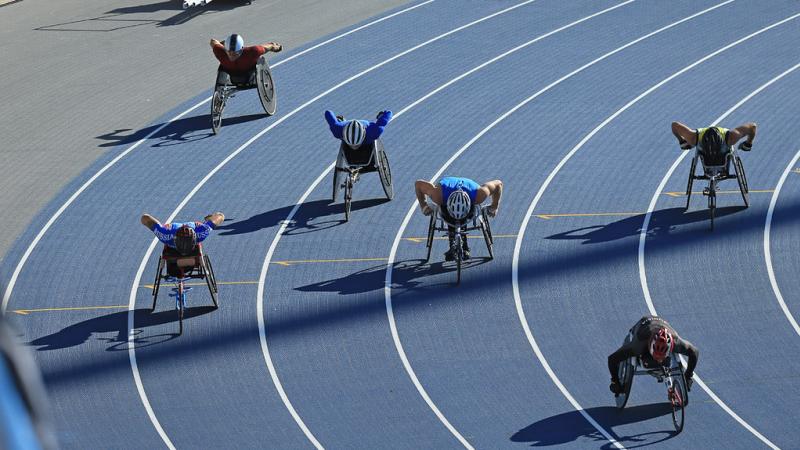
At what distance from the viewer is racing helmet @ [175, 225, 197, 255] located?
13.6 m

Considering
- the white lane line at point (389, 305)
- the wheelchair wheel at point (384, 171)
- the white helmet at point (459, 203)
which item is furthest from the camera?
the wheelchair wheel at point (384, 171)

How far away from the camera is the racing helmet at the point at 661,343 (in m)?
10.7

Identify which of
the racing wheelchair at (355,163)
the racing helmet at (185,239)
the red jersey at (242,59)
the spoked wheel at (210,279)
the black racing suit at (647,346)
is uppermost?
the red jersey at (242,59)

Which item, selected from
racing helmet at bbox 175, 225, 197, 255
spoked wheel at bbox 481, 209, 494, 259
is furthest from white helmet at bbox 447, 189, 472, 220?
racing helmet at bbox 175, 225, 197, 255

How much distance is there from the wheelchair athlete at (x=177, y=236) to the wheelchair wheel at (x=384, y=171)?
3.54m

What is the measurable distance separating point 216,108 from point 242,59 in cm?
95

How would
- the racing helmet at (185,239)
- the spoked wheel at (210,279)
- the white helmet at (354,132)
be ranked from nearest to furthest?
the racing helmet at (185,239) < the spoked wheel at (210,279) < the white helmet at (354,132)

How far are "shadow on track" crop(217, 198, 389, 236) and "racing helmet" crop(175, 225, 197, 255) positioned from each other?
294cm

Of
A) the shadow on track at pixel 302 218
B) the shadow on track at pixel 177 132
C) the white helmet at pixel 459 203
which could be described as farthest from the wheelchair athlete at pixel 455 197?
the shadow on track at pixel 177 132

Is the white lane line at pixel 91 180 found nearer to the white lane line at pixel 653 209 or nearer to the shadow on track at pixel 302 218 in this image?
the shadow on track at pixel 302 218

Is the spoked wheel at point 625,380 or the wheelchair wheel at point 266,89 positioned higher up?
the wheelchair wheel at point 266,89

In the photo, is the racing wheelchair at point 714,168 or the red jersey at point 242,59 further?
the red jersey at point 242,59

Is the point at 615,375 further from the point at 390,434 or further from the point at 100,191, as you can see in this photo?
the point at 100,191

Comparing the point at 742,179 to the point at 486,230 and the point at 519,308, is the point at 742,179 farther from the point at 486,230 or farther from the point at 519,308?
the point at 519,308
